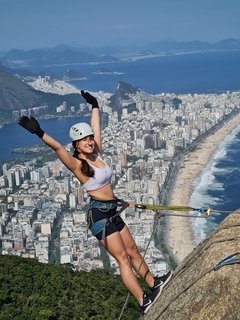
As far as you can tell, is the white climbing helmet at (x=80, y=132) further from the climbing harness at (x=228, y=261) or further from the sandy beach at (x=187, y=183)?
the sandy beach at (x=187, y=183)

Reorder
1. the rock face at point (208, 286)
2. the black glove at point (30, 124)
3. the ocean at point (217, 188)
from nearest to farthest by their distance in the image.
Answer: the rock face at point (208, 286)
the black glove at point (30, 124)
the ocean at point (217, 188)

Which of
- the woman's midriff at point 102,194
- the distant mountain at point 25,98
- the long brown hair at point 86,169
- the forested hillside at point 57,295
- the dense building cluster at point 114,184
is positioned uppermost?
the long brown hair at point 86,169

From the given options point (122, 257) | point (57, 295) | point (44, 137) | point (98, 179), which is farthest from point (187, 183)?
point (44, 137)

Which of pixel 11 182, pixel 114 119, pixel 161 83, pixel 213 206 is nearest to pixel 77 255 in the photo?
pixel 213 206

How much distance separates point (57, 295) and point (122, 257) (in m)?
4.53

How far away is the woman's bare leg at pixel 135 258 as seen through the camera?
3.16 m

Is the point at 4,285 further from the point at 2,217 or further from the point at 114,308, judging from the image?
the point at 2,217

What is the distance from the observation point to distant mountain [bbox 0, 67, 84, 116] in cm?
7242

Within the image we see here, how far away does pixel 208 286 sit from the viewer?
96.7 inches

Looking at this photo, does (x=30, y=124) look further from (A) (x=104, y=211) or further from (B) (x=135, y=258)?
(B) (x=135, y=258)

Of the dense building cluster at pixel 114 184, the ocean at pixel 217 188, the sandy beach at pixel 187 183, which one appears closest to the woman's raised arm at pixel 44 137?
the dense building cluster at pixel 114 184

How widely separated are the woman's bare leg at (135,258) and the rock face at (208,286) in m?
0.18

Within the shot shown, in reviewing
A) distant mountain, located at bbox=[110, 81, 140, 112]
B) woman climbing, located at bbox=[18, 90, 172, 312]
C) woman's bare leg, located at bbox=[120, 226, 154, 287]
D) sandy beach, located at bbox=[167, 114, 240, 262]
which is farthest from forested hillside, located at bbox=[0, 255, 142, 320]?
distant mountain, located at bbox=[110, 81, 140, 112]

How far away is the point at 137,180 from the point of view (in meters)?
31.1
